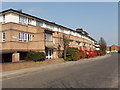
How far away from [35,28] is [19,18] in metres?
3.34

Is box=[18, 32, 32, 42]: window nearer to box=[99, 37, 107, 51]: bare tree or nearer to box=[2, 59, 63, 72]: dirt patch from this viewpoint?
box=[2, 59, 63, 72]: dirt patch

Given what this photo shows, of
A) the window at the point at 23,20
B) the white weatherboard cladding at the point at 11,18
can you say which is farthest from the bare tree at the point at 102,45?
the white weatherboard cladding at the point at 11,18

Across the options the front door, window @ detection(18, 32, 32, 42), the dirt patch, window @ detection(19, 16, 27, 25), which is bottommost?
the dirt patch

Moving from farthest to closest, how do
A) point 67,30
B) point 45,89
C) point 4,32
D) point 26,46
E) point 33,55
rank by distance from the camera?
1. point 67,30
2. point 26,46
3. point 4,32
4. point 33,55
5. point 45,89

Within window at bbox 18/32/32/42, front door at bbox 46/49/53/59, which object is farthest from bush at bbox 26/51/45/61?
Answer: front door at bbox 46/49/53/59

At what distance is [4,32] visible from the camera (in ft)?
73.5

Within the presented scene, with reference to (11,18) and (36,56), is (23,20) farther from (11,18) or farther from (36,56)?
(36,56)

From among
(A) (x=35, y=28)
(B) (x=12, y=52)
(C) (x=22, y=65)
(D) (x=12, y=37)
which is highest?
(A) (x=35, y=28)

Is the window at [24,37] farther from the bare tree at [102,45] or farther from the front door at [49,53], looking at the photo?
the bare tree at [102,45]

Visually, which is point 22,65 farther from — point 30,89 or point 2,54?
point 30,89

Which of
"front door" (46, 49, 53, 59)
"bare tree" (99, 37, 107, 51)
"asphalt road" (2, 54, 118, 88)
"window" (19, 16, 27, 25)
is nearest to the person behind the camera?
"asphalt road" (2, 54, 118, 88)

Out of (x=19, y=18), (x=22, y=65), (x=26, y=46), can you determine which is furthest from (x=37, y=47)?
(x=22, y=65)

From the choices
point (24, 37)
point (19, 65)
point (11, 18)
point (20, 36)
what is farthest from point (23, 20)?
point (19, 65)

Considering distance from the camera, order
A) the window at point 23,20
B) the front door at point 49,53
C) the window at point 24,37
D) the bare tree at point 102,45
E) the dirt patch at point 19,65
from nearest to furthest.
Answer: the dirt patch at point 19,65 → the window at point 24,37 → the window at point 23,20 → the front door at point 49,53 → the bare tree at point 102,45
